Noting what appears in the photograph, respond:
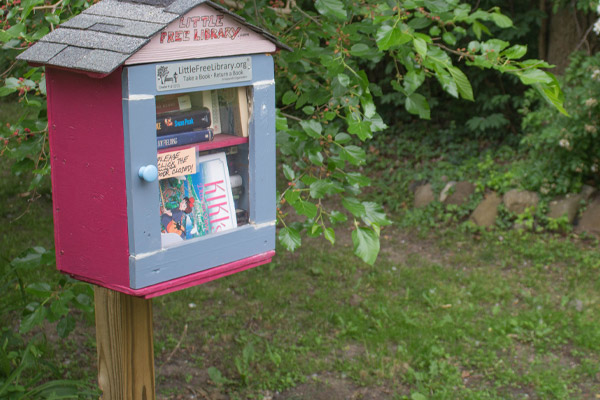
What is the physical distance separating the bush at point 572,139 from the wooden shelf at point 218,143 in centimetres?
412

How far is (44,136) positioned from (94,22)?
2.24ft

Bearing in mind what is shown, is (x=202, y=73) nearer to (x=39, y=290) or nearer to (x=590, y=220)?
(x=39, y=290)

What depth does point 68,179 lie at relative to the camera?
188 cm

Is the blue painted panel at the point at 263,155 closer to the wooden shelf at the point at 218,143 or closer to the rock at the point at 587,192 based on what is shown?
the wooden shelf at the point at 218,143

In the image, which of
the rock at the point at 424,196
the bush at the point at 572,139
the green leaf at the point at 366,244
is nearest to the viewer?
the green leaf at the point at 366,244

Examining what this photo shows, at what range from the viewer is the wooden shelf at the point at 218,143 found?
184 cm

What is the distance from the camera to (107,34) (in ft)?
5.64

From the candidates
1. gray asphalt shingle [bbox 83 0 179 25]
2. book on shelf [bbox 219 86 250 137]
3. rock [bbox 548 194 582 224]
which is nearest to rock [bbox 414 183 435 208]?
rock [bbox 548 194 582 224]

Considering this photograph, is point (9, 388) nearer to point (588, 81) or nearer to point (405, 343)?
point (405, 343)

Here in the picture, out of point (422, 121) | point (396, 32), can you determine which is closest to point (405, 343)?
point (396, 32)

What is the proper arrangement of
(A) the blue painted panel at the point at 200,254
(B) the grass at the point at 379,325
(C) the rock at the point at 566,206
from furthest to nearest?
(C) the rock at the point at 566,206, (B) the grass at the point at 379,325, (A) the blue painted panel at the point at 200,254

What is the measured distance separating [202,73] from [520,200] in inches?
177

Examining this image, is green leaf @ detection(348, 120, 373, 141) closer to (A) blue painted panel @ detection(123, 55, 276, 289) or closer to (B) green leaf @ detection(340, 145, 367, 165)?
(B) green leaf @ detection(340, 145, 367, 165)

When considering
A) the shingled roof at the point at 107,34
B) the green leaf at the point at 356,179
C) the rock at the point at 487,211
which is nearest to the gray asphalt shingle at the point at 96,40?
the shingled roof at the point at 107,34
